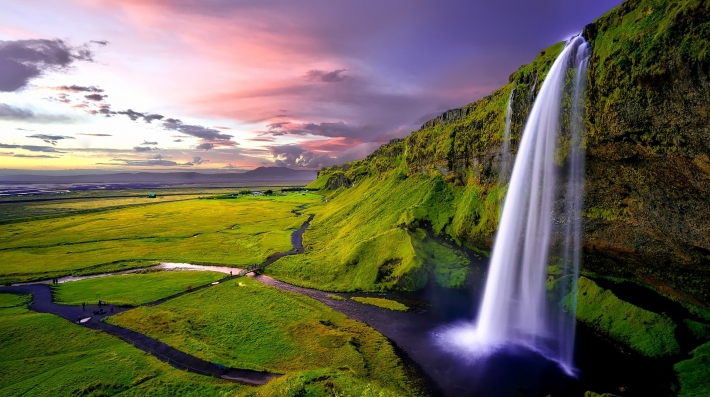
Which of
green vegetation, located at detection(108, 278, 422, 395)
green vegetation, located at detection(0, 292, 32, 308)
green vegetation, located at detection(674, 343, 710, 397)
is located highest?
green vegetation, located at detection(674, 343, 710, 397)

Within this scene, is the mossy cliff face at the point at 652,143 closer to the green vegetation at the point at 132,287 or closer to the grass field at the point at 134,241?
the green vegetation at the point at 132,287

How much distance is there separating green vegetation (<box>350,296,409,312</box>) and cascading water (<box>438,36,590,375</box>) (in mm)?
8203

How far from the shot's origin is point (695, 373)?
27.0 m

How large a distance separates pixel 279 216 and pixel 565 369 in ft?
393

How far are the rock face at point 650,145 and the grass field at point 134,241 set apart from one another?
63.4 meters

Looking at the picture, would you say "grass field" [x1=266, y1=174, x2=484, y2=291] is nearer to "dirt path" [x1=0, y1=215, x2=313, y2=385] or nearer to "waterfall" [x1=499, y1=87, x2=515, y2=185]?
"waterfall" [x1=499, y1=87, x2=515, y2=185]

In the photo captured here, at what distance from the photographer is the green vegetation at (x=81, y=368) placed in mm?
27500

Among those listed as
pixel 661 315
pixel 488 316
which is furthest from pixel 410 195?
pixel 661 315

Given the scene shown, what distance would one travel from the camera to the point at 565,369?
30.0 metres

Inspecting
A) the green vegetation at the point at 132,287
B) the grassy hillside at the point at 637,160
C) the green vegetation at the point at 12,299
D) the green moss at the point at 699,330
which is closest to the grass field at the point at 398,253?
the grassy hillside at the point at 637,160

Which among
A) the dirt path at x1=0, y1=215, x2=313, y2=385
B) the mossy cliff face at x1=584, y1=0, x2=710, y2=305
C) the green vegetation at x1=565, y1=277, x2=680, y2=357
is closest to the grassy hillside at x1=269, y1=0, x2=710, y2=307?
the mossy cliff face at x1=584, y1=0, x2=710, y2=305

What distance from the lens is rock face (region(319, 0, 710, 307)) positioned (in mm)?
24594

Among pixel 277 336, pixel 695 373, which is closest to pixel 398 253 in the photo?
pixel 277 336

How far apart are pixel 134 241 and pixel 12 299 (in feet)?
Answer: 152
